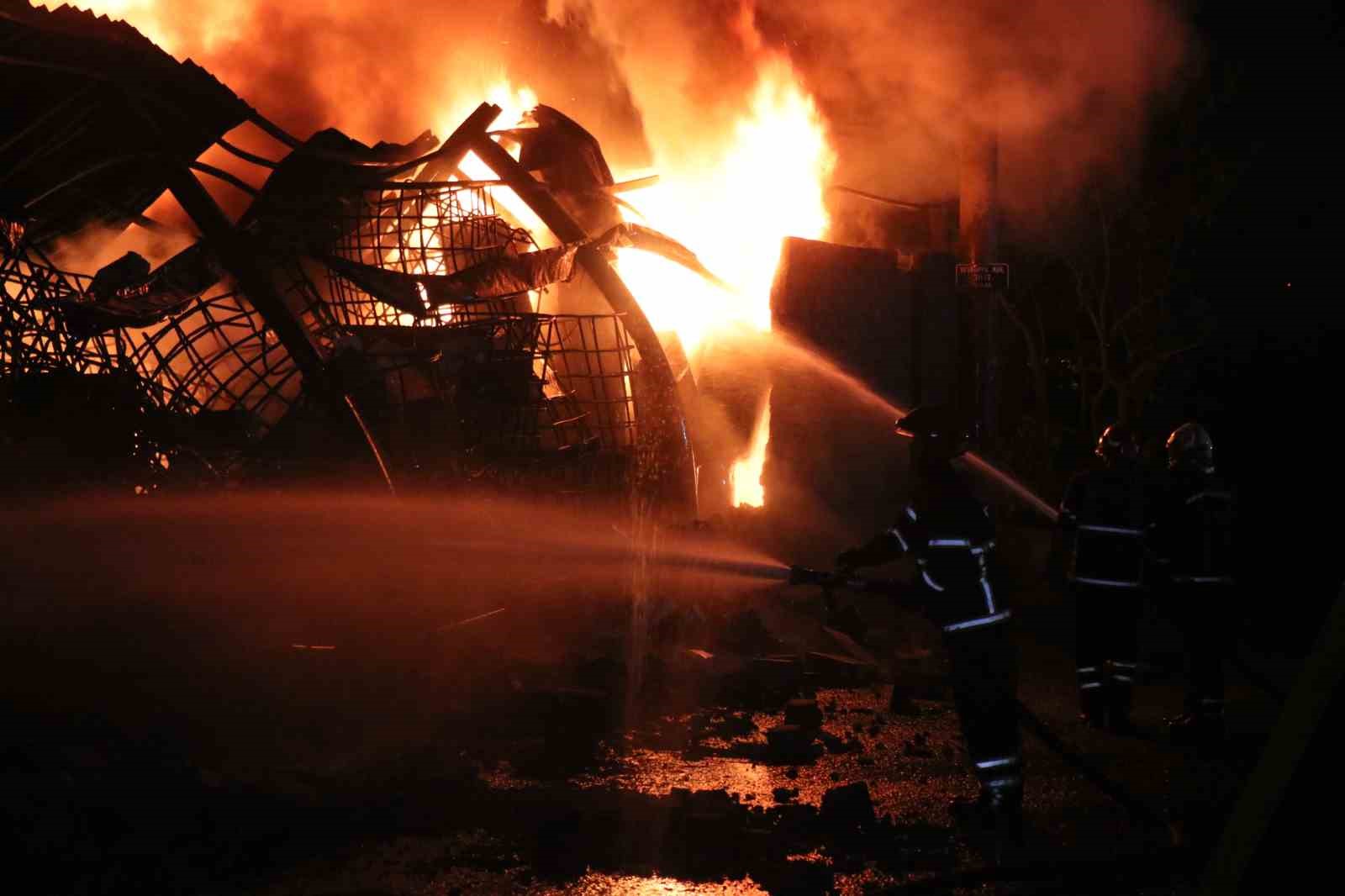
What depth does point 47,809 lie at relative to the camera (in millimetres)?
4863

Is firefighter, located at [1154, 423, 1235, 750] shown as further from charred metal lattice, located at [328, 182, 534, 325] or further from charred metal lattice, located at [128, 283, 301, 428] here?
charred metal lattice, located at [128, 283, 301, 428]

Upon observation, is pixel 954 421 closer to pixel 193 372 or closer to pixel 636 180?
pixel 193 372

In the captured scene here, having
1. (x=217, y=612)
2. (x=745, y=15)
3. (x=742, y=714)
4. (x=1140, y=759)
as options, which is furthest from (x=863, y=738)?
(x=745, y=15)

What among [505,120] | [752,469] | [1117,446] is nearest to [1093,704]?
[1117,446]

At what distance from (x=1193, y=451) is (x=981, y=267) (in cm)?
357

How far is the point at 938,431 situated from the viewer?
19.2 feet

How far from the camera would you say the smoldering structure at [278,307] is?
28.6 feet

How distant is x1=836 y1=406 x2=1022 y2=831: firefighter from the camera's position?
18.1 ft

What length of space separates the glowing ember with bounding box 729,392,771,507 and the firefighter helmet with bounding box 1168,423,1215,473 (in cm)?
545

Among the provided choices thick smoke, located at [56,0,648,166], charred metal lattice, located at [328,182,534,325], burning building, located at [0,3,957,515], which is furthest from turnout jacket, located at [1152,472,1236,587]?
thick smoke, located at [56,0,648,166]

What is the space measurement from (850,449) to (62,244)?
25.9 feet

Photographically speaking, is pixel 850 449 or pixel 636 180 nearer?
pixel 850 449

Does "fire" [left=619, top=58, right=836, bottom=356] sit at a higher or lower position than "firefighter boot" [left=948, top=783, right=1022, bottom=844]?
higher

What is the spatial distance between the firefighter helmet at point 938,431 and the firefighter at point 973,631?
0.06 m
